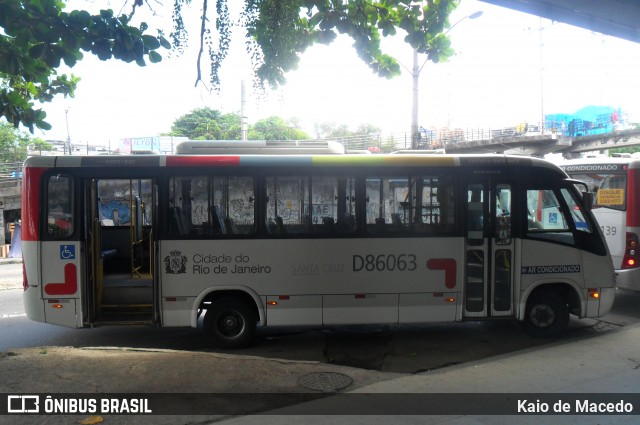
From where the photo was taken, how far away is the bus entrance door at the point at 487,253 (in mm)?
7672

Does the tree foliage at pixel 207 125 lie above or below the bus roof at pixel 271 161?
above

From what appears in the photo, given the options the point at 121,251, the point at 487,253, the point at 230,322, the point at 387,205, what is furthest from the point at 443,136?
the point at 230,322

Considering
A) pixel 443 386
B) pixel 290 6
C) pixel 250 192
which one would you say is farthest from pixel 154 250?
pixel 443 386

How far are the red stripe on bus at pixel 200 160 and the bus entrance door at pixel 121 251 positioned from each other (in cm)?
46

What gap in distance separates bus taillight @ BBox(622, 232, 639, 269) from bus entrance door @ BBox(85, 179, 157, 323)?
341 inches

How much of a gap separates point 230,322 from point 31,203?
129 inches

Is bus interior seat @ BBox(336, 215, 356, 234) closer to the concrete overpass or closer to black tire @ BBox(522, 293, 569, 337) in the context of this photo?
black tire @ BBox(522, 293, 569, 337)

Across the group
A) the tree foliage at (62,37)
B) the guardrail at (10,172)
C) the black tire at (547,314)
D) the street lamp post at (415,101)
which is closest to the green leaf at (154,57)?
the tree foliage at (62,37)

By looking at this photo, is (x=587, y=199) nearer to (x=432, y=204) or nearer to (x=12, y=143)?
(x=432, y=204)

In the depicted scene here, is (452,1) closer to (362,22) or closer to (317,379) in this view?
(362,22)

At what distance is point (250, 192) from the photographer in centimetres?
745

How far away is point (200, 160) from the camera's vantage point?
24.2 feet

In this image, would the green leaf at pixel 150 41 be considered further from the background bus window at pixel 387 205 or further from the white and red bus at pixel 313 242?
the background bus window at pixel 387 205

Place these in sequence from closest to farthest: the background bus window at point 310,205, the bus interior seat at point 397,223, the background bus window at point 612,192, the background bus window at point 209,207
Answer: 1. the background bus window at point 209,207
2. the background bus window at point 310,205
3. the bus interior seat at point 397,223
4. the background bus window at point 612,192
